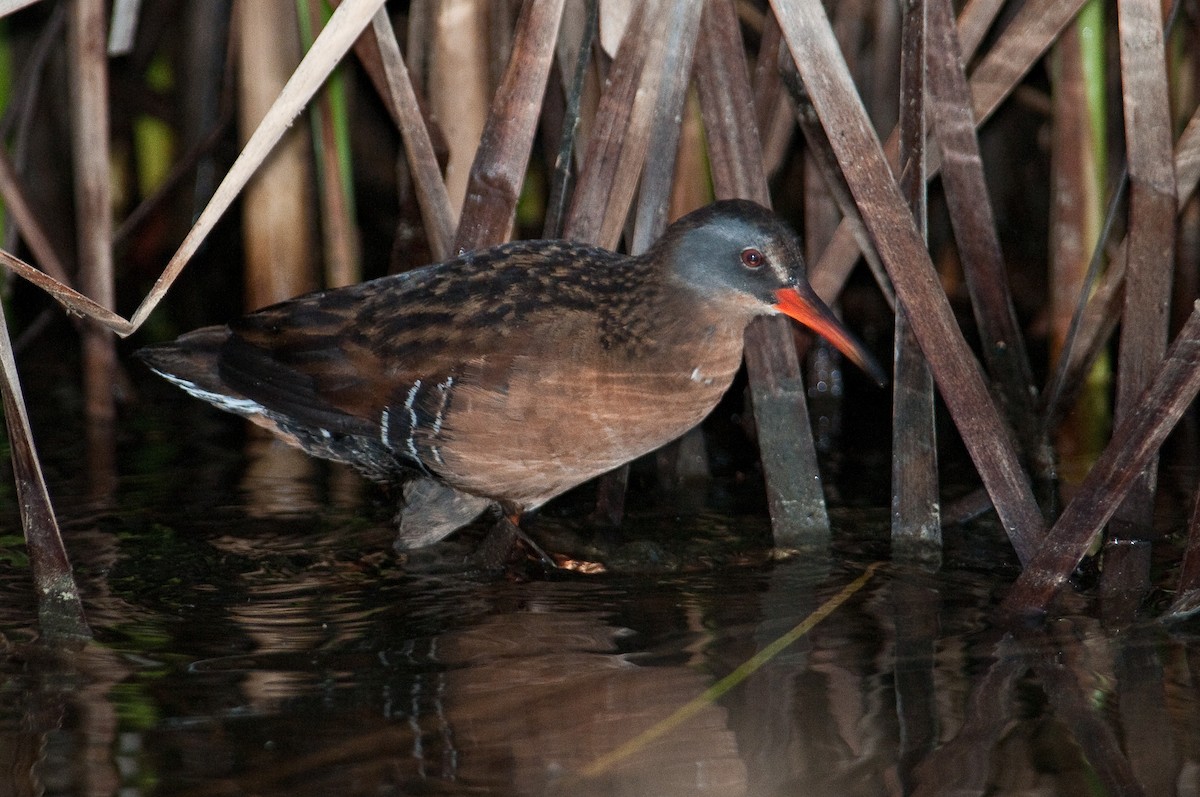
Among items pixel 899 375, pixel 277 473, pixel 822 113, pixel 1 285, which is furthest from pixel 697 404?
pixel 1 285

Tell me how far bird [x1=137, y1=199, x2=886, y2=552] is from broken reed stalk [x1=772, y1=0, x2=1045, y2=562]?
215mm

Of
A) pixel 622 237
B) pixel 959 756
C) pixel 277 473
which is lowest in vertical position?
pixel 959 756

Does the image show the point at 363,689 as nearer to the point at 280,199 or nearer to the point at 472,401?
the point at 472,401

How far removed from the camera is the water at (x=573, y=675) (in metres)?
2.18

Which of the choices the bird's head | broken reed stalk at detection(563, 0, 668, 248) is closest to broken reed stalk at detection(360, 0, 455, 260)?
broken reed stalk at detection(563, 0, 668, 248)

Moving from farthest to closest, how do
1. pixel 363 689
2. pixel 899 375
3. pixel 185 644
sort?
pixel 899 375, pixel 185 644, pixel 363 689

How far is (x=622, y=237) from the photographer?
13.4 ft

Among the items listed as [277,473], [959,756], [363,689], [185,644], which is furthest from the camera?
[277,473]

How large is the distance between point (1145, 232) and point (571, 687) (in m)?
1.53

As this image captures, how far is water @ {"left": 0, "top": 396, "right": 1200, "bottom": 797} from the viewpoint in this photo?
2.18 metres

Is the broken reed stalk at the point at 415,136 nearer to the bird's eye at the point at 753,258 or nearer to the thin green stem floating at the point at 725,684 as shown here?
the bird's eye at the point at 753,258

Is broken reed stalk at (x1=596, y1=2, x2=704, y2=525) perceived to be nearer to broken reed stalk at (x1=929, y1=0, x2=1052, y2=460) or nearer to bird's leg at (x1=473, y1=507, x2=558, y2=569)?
bird's leg at (x1=473, y1=507, x2=558, y2=569)

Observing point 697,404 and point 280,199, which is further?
point 280,199

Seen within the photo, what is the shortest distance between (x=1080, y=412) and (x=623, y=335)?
65.2 inches
